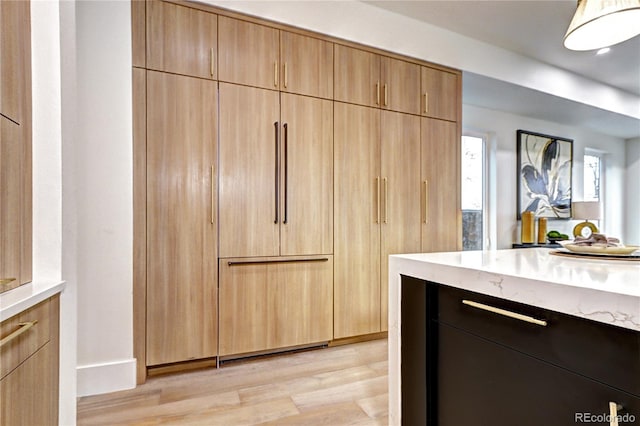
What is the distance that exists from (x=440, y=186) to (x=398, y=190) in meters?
0.50

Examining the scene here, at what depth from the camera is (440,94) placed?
3154mm

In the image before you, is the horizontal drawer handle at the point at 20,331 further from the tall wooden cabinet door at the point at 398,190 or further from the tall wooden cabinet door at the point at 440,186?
the tall wooden cabinet door at the point at 440,186

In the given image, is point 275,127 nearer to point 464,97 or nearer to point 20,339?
point 20,339

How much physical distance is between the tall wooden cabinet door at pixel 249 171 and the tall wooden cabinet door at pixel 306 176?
0.24 ft

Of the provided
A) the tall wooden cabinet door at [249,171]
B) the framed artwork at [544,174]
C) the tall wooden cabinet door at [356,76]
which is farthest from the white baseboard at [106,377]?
the framed artwork at [544,174]

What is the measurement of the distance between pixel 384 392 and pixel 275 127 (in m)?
1.86

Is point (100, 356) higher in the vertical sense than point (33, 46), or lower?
lower

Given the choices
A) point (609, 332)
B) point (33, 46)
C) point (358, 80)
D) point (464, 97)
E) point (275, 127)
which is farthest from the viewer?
point (464, 97)

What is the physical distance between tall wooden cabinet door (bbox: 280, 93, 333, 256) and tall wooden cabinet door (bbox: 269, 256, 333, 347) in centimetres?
12

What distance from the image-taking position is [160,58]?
213 cm

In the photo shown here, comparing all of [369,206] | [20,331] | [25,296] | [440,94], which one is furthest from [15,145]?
[440,94]

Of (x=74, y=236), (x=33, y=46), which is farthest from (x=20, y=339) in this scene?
(x=33, y=46)

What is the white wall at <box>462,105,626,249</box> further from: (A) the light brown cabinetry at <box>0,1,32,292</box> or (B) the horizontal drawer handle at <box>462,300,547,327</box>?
(A) the light brown cabinetry at <box>0,1,32,292</box>

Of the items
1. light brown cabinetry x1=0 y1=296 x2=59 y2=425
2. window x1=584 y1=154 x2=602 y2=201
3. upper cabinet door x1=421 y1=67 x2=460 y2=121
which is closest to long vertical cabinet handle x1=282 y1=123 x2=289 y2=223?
upper cabinet door x1=421 y1=67 x2=460 y2=121
